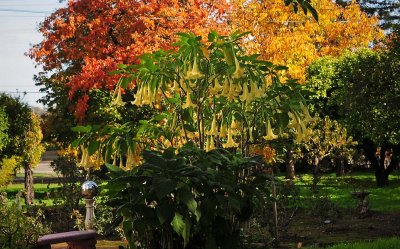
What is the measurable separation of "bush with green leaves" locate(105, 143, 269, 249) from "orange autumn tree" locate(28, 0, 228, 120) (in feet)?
34.1

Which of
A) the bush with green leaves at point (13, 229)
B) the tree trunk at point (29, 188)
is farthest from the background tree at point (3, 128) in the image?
the bush with green leaves at point (13, 229)

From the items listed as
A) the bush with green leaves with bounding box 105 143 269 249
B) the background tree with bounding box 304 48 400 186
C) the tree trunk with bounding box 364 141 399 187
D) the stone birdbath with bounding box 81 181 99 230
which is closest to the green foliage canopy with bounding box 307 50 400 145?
the background tree with bounding box 304 48 400 186

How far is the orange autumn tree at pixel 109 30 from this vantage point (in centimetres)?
1493

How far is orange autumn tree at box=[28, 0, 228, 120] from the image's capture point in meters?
14.9

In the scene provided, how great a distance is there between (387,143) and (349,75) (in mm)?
7592

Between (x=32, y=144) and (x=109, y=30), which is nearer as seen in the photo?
(x=109, y=30)

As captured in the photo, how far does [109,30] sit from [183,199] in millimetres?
14335

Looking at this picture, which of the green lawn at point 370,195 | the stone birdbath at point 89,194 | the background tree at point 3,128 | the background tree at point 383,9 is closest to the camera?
the stone birdbath at point 89,194

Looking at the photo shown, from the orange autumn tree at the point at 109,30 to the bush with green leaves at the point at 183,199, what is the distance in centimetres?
1039

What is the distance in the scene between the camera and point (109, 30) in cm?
1716

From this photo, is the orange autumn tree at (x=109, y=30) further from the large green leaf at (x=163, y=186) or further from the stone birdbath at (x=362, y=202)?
the large green leaf at (x=163, y=186)

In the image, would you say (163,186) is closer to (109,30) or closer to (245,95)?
(245,95)

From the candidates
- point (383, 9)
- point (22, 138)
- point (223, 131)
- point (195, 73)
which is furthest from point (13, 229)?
point (383, 9)

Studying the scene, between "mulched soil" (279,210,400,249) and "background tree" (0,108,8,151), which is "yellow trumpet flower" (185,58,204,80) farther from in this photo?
"background tree" (0,108,8,151)
